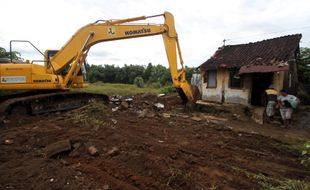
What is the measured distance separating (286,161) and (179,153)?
2.30 metres

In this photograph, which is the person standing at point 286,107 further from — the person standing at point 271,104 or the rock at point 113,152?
the rock at point 113,152

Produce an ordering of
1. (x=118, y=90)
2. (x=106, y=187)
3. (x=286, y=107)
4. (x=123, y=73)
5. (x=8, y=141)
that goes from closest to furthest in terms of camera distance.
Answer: (x=106, y=187)
(x=8, y=141)
(x=286, y=107)
(x=118, y=90)
(x=123, y=73)

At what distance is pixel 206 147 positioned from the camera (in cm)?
611

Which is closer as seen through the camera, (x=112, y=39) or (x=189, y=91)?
(x=112, y=39)

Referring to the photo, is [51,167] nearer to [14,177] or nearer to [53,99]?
[14,177]

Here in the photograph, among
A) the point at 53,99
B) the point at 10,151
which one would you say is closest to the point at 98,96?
the point at 53,99

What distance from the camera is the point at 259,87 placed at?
14641 mm

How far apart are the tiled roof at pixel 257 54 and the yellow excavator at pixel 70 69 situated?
4.10m

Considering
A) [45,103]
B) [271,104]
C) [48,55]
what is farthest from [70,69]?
[271,104]

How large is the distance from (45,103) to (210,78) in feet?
31.7

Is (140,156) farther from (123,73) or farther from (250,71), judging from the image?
(123,73)

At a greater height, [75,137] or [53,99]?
[53,99]

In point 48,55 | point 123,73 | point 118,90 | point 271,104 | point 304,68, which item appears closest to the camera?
point 48,55

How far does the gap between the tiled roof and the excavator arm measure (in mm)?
4038
